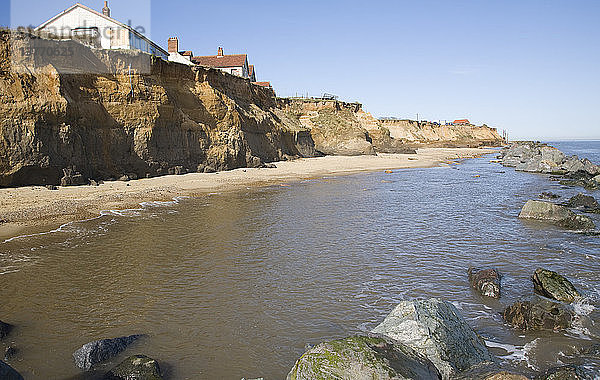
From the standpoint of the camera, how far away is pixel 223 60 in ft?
172

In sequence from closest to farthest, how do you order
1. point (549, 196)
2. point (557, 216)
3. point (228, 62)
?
point (557, 216)
point (549, 196)
point (228, 62)

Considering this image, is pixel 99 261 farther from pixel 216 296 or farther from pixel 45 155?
pixel 45 155

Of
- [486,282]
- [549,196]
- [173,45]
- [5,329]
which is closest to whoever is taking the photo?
[5,329]

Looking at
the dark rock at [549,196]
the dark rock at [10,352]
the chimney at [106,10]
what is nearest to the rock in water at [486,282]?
the dark rock at [10,352]

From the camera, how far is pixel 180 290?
7520 millimetres

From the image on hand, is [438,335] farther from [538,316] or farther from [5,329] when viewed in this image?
[5,329]

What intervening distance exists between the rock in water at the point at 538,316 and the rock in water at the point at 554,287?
0.59 meters

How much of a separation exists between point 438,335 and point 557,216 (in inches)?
456

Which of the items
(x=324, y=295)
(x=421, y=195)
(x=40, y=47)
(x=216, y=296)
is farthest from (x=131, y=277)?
(x=421, y=195)

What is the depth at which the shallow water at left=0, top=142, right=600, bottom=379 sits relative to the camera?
18.2ft

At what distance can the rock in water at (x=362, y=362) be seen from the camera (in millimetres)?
3770

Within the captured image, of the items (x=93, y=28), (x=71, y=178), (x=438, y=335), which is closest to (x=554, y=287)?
(x=438, y=335)

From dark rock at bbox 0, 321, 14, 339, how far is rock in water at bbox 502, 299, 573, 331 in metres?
7.57

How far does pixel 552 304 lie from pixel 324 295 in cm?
379
